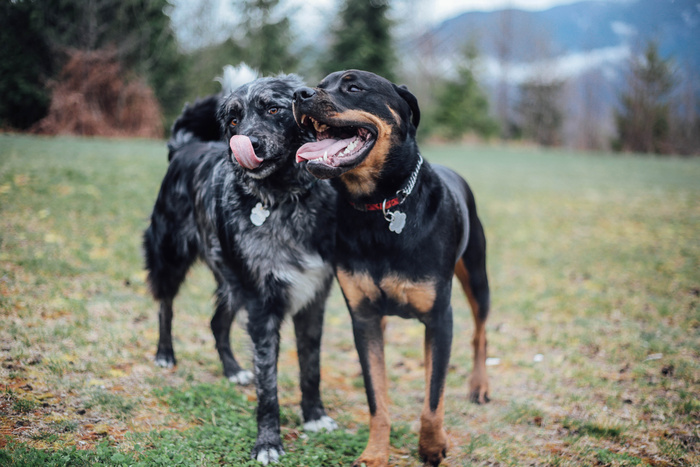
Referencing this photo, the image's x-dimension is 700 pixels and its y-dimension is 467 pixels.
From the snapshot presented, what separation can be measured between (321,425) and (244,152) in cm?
197

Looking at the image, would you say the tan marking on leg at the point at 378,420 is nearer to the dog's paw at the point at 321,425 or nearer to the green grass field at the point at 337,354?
the green grass field at the point at 337,354

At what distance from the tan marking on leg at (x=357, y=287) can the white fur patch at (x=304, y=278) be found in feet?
0.82

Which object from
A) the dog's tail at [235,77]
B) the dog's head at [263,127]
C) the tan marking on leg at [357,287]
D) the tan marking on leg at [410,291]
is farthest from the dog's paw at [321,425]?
the dog's tail at [235,77]

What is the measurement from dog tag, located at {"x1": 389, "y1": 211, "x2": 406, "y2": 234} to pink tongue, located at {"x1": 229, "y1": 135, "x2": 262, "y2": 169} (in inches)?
35.0

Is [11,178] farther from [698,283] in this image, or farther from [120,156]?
[698,283]

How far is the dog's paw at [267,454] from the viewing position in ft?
10.1

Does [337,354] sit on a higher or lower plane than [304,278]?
lower

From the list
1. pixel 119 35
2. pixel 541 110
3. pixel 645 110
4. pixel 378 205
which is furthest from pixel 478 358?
pixel 541 110

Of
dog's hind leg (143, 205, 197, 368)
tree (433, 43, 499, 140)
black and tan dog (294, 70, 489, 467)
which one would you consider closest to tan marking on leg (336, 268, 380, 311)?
black and tan dog (294, 70, 489, 467)

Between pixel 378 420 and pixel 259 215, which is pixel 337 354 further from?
pixel 259 215

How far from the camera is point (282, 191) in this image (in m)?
3.35

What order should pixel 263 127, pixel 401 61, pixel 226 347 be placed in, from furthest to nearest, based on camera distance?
1. pixel 401 61
2. pixel 226 347
3. pixel 263 127

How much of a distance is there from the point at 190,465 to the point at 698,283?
254 inches

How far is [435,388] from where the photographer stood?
303 centimetres
